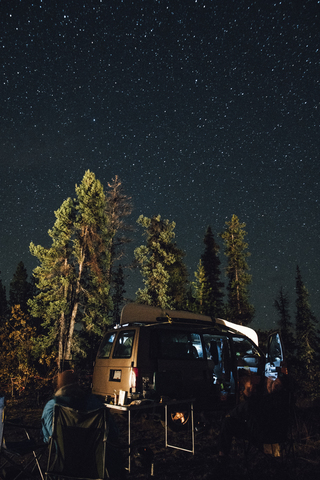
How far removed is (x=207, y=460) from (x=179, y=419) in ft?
6.24

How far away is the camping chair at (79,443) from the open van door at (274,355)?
5.16 metres

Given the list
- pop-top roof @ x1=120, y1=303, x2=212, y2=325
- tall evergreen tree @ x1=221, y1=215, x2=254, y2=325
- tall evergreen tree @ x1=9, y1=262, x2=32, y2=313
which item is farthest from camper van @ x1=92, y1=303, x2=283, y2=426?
tall evergreen tree @ x1=9, y1=262, x2=32, y2=313

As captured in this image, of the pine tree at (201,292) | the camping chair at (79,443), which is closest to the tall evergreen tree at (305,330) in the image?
the pine tree at (201,292)

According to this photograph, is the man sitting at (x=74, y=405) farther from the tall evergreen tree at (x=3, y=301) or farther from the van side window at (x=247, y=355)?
the tall evergreen tree at (x=3, y=301)

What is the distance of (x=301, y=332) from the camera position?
42.4 metres

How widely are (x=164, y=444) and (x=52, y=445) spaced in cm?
312

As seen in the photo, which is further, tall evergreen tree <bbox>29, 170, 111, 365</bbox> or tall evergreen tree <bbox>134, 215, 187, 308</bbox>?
tall evergreen tree <bbox>134, 215, 187, 308</bbox>

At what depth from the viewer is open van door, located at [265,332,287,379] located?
7.39m

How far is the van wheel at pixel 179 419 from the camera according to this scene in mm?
6457

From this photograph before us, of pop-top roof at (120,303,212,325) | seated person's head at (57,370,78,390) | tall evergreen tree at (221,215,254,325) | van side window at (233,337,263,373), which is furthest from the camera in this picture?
tall evergreen tree at (221,215,254,325)

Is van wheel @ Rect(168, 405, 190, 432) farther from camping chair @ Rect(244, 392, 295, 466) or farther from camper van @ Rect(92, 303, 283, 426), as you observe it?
camping chair @ Rect(244, 392, 295, 466)

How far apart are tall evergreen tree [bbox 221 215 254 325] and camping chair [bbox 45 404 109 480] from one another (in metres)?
30.6

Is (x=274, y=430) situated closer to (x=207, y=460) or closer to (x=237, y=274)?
(x=207, y=460)

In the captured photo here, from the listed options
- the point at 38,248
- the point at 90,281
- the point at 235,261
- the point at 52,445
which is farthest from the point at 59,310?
the point at 235,261
